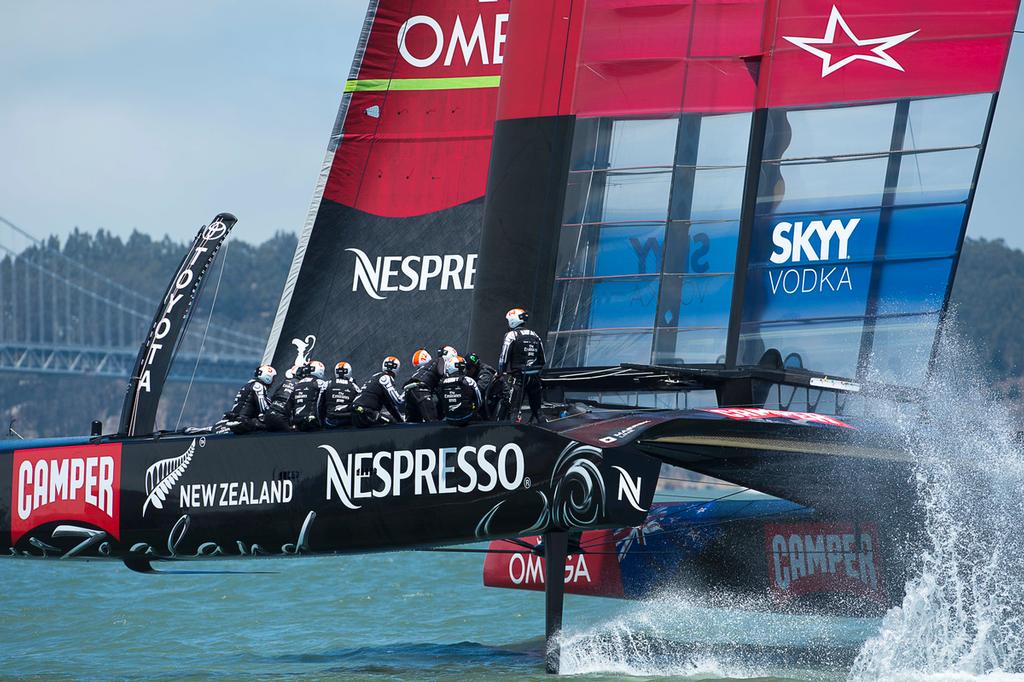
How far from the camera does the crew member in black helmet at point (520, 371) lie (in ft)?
20.4

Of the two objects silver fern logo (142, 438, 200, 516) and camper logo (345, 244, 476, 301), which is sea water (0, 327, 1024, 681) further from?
camper logo (345, 244, 476, 301)

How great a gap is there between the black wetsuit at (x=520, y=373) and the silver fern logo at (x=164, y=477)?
4.60 feet

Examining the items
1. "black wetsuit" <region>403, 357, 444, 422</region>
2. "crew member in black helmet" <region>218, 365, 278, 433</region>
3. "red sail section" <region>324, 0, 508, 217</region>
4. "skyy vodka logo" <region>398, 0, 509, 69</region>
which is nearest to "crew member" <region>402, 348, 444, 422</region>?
"black wetsuit" <region>403, 357, 444, 422</region>

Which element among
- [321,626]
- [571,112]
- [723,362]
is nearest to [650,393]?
[723,362]

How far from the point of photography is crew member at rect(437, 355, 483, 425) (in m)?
6.15

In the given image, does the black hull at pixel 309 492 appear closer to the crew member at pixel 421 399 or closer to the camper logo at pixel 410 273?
the crew member at pixel 421 399

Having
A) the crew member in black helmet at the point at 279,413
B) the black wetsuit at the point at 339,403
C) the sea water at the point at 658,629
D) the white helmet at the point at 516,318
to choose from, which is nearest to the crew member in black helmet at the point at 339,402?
the black wetsuit at the point at 339,403

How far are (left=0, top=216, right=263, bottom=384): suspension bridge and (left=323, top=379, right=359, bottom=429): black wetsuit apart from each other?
2456cm

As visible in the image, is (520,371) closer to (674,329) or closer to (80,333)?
(674,329)

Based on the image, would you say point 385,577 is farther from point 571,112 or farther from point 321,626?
point 571,112

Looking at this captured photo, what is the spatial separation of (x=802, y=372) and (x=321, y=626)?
433cm

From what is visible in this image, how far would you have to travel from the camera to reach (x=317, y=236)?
334 inches

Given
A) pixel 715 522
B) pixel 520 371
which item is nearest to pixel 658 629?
pixel 715 522

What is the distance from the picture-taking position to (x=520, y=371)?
20.5 feet
